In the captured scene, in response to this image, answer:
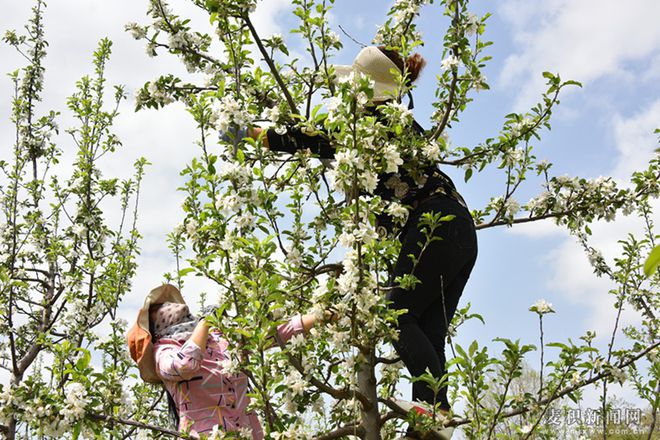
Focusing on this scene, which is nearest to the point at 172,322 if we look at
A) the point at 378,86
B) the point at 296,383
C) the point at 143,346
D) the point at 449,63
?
the point at 143,346

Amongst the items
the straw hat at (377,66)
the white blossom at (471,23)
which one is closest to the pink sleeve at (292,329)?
the straw hat at (377,66)

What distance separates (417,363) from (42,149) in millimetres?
5125

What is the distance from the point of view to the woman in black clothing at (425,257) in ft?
9.52

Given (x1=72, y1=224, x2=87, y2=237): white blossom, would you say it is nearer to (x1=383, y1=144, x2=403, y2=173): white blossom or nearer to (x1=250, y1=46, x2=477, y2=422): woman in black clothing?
(x1=250, y1=46, x2=477, y2=422): woman in black clothing

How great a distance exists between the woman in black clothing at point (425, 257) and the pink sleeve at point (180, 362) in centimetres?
90

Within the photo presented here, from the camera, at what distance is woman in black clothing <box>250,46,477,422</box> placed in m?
2.90

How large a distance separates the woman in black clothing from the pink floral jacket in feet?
1.79

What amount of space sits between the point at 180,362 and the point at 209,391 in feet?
1.02

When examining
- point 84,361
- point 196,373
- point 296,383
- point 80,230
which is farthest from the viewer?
point 80,230

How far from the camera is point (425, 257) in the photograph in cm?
299

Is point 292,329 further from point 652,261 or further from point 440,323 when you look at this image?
point 652,261

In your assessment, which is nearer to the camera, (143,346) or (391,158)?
(391,158)

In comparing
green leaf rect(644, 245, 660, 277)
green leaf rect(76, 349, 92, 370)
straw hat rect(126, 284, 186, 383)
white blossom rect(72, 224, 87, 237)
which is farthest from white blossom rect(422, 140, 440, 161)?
white blossom rect(72, 224, 87, 237)

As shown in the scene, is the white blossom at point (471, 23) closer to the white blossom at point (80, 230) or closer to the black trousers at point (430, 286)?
the black trousers at point (430, 286)
